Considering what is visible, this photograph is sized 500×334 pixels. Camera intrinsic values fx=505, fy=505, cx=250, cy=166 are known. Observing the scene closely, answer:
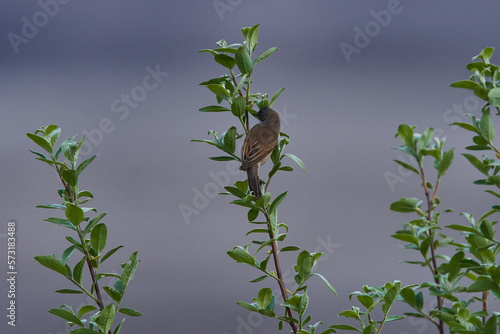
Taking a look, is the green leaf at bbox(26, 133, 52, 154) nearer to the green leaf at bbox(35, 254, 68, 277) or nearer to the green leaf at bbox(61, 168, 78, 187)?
the green leaf at bbox(61, 168, 78, 187)

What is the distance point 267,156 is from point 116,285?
17.0 inches

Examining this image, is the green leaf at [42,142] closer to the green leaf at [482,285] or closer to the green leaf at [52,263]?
the green leaf at [52,263]

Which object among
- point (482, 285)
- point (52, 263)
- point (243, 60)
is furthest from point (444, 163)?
point (52, 263)

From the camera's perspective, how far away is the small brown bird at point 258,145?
1.07 meters

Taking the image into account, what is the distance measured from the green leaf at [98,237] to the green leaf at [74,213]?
0.11ft

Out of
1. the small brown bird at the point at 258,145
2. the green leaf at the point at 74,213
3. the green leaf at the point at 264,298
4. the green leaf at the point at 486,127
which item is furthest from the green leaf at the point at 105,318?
the green leaf at the point at 486,127

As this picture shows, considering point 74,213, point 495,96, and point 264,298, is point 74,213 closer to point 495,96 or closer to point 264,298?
point 264,298

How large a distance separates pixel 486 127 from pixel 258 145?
0.46 m

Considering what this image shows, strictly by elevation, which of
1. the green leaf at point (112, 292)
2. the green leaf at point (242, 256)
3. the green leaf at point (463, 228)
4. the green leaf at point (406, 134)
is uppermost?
the green leaf at point (406, 134)

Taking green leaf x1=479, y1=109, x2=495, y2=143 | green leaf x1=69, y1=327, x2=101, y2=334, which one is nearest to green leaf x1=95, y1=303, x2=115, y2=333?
green leaf x1=69, y1=327, x2=101, y2=334

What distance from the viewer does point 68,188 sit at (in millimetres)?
924

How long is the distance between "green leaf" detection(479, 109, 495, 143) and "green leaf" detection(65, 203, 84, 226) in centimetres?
67

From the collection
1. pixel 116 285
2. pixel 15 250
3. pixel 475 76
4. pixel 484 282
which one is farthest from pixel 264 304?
pixel 15 250

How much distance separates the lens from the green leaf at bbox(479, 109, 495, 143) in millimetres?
794
